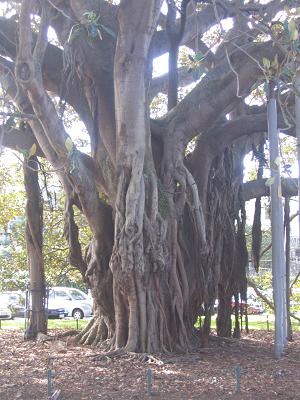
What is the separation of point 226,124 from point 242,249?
240 centimetres


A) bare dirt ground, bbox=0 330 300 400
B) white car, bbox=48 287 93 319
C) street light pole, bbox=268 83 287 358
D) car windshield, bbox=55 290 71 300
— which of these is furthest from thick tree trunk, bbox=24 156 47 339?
car windshield, bbox=55 290 71 300

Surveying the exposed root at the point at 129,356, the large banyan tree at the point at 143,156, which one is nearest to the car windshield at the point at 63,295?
the large banyan tree at the point at 143,156

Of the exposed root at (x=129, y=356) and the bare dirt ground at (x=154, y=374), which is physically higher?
the exposed root at (x=129, y=356)

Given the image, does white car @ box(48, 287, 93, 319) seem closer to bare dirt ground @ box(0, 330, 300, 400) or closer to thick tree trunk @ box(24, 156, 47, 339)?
thick tree trunk @ box(24, 156, 47, 339)

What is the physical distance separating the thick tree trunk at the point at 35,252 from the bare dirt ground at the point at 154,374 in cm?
177

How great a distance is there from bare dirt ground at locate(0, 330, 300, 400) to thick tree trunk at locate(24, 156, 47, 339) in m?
1.77

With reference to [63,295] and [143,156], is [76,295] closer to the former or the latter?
[63,295]

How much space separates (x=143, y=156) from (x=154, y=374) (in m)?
3.24

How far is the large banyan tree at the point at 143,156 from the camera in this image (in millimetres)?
8914

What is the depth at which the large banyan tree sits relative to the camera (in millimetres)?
8914

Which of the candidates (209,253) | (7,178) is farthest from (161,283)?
(7,178)

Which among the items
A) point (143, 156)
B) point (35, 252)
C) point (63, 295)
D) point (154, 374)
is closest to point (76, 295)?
point (63, 295)

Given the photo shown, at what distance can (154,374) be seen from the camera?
764 centimetres

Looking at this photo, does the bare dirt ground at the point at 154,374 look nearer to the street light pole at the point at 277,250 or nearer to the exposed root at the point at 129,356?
the exposed root at the point at 129,356
